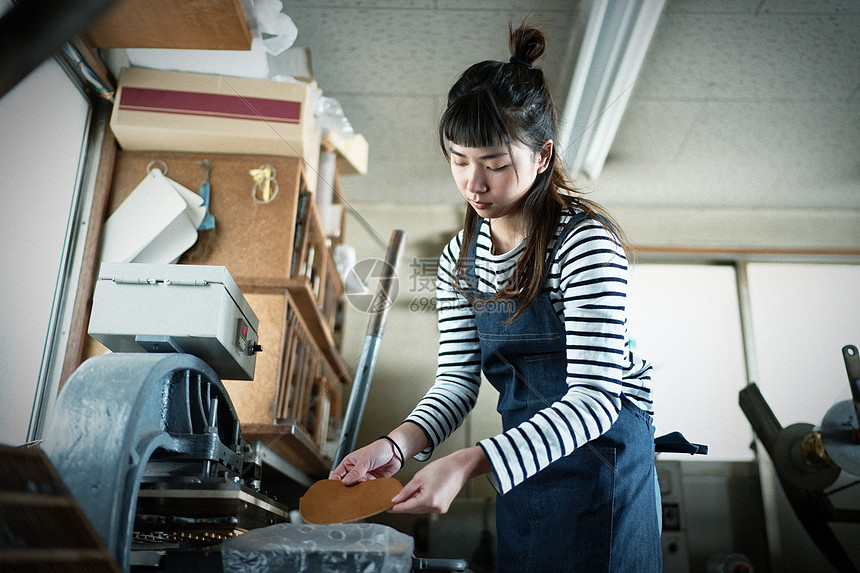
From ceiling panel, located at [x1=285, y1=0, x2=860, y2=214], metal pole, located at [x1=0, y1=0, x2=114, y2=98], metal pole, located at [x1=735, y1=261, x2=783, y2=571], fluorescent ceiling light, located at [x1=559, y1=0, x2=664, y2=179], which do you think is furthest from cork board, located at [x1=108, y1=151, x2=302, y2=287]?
metal pole, located at [x1=735, y1=261, x2=783, y2=571]

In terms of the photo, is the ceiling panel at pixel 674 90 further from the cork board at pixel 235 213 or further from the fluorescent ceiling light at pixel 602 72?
the cork board at pixel 235 213

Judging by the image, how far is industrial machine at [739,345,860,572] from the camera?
2205mm

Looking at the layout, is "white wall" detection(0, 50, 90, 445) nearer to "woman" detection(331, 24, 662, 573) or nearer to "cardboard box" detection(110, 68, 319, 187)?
"cardboard box" detection(110, 68, 319, 187)

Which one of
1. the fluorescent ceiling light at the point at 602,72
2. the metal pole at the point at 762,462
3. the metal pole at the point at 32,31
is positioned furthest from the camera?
the metal pole at the point at 762,462

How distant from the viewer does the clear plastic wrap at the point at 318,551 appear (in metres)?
0.73

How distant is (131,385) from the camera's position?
715mm

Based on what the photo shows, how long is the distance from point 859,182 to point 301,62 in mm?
2017

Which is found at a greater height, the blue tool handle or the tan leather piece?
Answer: the blue tool handle

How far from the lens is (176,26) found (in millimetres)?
1539

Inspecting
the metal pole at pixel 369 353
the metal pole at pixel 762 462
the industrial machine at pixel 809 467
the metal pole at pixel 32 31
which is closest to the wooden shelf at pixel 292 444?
the metal pole at pixel 369 353

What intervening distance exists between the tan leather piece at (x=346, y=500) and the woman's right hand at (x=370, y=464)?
3 centimetres

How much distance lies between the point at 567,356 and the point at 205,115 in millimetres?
1275

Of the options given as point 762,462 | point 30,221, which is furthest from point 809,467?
point 30,221

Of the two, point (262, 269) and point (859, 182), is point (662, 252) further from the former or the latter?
point (262, 269)
